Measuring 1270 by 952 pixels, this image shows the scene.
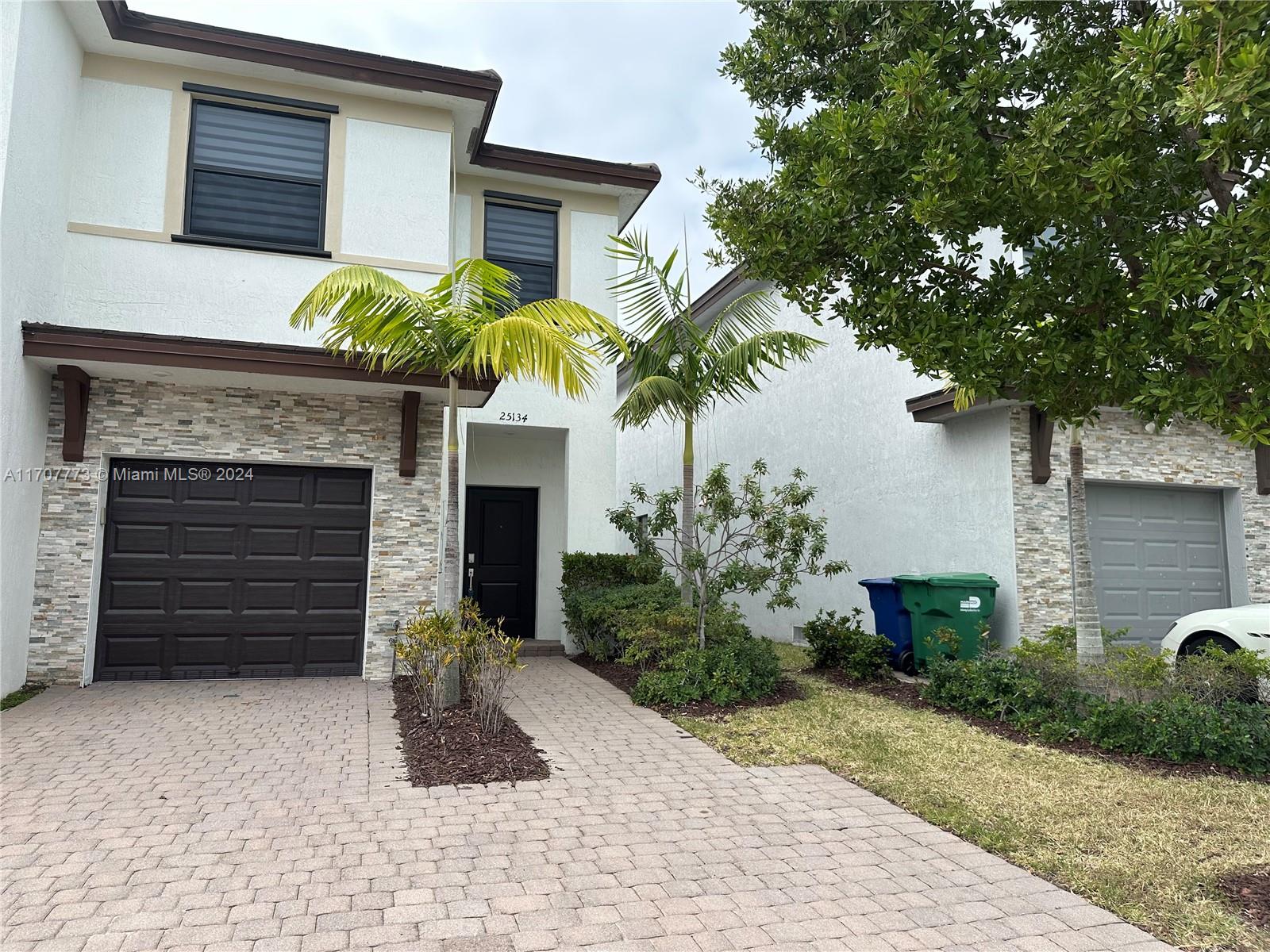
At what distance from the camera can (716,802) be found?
5.18 metres

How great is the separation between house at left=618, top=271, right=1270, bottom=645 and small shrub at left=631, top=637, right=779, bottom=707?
3.35 metres

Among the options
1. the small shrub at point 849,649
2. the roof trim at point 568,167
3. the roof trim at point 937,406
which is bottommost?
the small shrub at point 849,649

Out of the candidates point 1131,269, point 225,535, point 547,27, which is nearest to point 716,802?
point 1131,269

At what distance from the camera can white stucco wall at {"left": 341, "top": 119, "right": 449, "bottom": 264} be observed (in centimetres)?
963

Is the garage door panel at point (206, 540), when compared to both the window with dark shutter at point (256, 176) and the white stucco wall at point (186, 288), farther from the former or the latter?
the window with dark shutter at point (256, 176)

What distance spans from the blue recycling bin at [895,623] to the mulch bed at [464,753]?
5205 mm

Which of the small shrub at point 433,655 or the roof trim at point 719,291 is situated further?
the roof trim at point 719,291

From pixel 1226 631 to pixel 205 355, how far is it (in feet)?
34.6

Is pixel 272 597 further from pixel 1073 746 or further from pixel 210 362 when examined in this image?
pixel 1073 746

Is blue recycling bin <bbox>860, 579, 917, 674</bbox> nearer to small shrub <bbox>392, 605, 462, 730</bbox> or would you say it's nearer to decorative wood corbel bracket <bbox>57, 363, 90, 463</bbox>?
small shrub <bbox>392, 605, 462, 730</bbox>

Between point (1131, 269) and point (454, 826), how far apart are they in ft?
15.6

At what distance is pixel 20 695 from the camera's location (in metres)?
7.62

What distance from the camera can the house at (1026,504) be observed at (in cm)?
984

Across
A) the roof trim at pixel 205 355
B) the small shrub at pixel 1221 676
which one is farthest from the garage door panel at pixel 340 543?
the small shrub at pixel 1221 676
